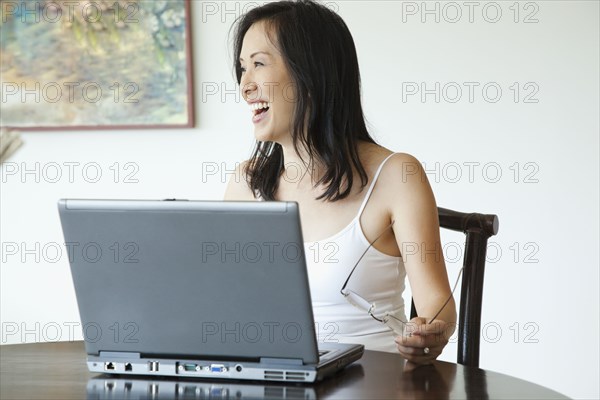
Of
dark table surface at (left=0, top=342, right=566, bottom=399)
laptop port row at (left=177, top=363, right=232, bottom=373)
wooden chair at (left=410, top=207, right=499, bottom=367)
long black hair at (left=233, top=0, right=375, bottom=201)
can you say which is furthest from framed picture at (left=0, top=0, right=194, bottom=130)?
laptop port row at (left=177, top=363, right=232, bottom=373)

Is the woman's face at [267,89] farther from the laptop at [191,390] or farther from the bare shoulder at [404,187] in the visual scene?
the laptop at [191,390]

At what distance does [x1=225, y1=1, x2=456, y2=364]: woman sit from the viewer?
71.7 inches

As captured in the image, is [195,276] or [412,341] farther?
[412,341]

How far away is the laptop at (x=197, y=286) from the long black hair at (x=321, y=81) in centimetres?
75

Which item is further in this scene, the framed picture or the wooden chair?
the framed picture

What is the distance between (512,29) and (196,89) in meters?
1.19

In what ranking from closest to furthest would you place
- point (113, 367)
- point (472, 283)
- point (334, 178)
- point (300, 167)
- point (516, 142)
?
point (113, 367), point (472, 283), point (334, 178), point (300, 167), point (516, 142)

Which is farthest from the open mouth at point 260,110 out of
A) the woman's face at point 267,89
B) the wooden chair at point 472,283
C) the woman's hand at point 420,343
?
the woman's hand at point 420,343

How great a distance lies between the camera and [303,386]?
1.25m

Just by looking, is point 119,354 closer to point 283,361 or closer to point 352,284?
point 283,361

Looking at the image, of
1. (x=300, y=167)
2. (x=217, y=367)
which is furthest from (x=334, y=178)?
(x=217, y=367)

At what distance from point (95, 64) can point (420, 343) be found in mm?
2368

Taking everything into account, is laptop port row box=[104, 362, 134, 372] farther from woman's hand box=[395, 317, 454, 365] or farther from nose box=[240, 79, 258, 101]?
nose box=[240, 79, 258, 101]

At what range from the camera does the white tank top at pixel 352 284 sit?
71.3 inches
